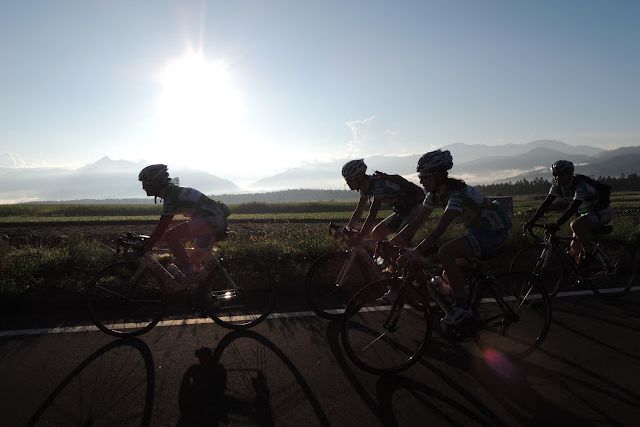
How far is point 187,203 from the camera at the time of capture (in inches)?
244

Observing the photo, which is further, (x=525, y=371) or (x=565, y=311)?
(x=565, y=311)

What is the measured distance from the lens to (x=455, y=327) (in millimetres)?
5008

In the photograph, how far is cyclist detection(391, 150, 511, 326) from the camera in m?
5.07

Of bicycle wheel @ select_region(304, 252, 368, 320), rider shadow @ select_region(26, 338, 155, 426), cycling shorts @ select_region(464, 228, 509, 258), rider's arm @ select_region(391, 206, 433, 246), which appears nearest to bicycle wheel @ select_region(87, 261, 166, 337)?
rider shadow @ select_region(26, 338, 155, 426)

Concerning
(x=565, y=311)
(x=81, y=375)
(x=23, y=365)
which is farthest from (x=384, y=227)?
(x=23, y=365)

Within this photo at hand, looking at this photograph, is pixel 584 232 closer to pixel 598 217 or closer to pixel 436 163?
pixel 598 217

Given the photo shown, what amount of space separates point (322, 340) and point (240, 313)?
4.87 feet

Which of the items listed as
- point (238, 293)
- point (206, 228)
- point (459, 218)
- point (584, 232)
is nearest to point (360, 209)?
point (459, 218)

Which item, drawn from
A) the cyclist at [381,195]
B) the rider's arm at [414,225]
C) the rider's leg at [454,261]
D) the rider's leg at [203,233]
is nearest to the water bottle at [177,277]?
the rider's leg at [203,233]

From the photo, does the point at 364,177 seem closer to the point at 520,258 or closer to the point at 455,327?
the point at 455,327

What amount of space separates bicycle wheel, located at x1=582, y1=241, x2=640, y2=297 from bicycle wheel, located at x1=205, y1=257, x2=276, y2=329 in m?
5.55

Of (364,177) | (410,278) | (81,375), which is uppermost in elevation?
(364,177)

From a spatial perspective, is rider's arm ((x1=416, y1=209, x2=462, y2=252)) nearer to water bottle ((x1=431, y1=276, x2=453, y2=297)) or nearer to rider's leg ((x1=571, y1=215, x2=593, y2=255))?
water bottle ((x1=431, y1=276, x2=453, y2=297))

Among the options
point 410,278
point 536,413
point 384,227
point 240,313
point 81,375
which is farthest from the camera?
point 384,227
